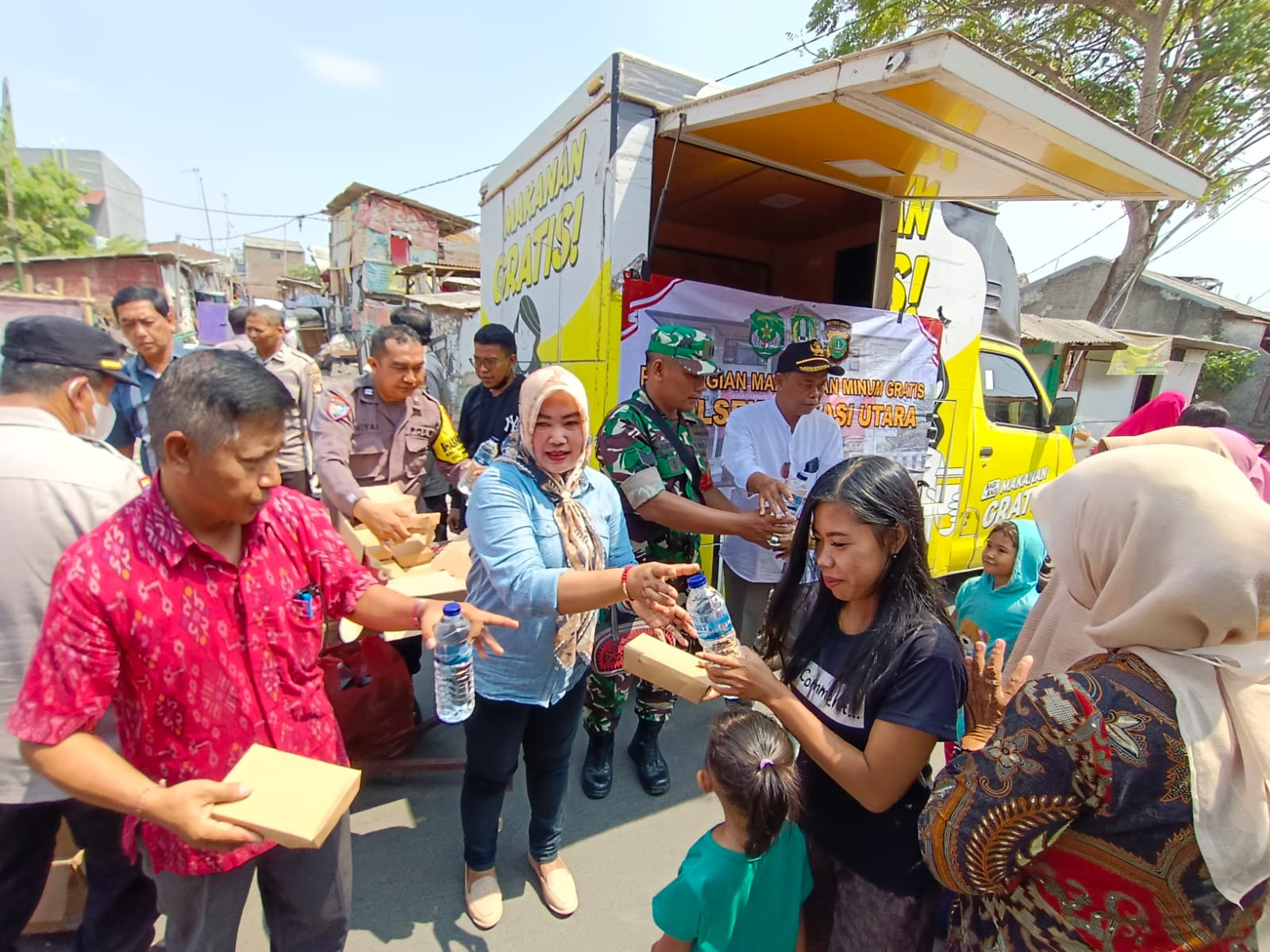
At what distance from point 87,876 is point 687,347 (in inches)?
104

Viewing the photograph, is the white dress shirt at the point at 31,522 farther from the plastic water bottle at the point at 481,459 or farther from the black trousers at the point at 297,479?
the black trousers at the point at 297,479

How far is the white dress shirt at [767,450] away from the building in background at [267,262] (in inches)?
1718

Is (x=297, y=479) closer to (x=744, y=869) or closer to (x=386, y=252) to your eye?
(x=744, y=869)

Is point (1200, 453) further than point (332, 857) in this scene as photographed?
No

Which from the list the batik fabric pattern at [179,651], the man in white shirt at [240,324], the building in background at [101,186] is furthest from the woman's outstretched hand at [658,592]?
the building in background at [101,186]

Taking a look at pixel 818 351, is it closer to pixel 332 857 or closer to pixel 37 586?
pixel 332 857

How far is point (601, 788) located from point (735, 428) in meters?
1.85

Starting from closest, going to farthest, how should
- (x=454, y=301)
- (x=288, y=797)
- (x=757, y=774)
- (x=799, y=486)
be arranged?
1. (x=288, y=797)
2. (x=757, y=774)
3. (x=799, y=486)
4. (x=454, y=301)

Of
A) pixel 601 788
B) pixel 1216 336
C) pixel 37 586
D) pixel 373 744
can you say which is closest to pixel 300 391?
pixel 373 744

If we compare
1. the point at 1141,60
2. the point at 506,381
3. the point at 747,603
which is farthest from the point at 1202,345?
the point at 506,381

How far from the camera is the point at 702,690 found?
1670mm

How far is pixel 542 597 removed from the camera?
168 centimetres

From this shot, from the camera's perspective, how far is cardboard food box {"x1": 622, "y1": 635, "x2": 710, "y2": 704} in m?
1.67

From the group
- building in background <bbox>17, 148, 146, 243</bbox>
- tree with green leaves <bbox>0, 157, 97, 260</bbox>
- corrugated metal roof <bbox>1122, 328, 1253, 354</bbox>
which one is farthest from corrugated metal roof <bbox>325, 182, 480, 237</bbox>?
building in background <bbox>17, 148, 146, 243</bbox>
